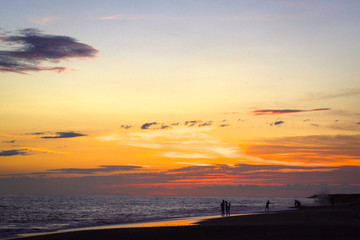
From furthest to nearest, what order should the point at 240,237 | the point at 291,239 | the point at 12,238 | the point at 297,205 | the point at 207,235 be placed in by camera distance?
the point at 297,205
the point at 12,238
the point at 207,235
the point at 240,237
the point at 291,239

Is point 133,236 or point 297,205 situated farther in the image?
point 297,205

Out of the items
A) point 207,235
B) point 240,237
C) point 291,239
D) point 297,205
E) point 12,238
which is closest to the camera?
point 291,239

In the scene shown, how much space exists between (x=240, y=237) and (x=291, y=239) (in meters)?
3.55

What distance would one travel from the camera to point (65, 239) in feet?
88.8

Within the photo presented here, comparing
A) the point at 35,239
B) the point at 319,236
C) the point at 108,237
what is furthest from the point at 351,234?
the point at 35,239

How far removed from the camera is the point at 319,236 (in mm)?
24312

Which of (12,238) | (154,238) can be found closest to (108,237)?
(154,238)

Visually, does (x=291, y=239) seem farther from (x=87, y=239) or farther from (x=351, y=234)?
(x=87, y=239)

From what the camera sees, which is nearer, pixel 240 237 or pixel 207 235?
pixel 240 237

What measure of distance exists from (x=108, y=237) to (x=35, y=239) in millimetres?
5569

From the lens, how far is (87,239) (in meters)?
27.0

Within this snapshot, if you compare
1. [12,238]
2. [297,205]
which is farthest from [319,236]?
[297,205]

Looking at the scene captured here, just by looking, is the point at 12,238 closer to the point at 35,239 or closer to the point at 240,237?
the point at 35,239

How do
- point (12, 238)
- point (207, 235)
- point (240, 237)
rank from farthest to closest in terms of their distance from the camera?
point (12, 238), point (207, 235), point (240, 237)
